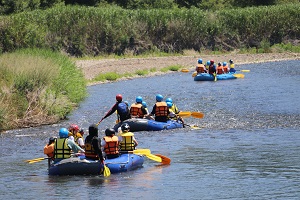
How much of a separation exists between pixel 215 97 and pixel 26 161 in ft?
61.8

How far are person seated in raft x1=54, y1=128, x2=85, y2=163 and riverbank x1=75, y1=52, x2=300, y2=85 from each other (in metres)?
28.1

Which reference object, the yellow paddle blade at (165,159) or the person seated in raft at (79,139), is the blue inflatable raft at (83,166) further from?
the yellow paddle blade at (165,159)

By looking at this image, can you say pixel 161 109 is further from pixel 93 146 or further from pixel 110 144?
pixel 93 146

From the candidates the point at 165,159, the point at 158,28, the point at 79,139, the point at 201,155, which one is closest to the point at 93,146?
the point at 79,139

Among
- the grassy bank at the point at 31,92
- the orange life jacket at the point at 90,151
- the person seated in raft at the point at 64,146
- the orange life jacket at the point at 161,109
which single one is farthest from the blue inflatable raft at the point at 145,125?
the orange life jacket at the point at 90,151

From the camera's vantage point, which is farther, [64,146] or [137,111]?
[137,111]

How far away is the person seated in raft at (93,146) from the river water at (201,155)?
1.95ft

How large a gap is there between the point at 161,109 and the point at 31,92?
19.6ft

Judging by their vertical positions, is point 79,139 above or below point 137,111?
below

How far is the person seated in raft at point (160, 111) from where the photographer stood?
3023 cm

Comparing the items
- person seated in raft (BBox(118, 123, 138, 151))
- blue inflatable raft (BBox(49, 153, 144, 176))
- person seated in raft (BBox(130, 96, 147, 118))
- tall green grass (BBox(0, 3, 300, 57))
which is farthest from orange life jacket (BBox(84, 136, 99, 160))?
tall green grass (BBox(0, 3, 300, 57))

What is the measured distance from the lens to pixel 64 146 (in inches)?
882

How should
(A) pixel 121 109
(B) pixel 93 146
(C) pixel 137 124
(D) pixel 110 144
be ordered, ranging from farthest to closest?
(C) pixel 137 124 < (A) pixel 121 109 < (D) pixel 110 144 < (B) pixel 93 146

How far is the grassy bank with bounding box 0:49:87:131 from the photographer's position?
31625 millimetres
